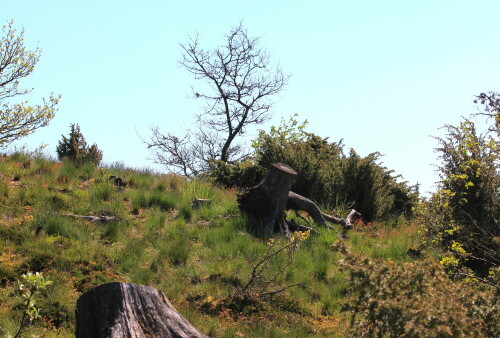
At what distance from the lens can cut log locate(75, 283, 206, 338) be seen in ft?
16.2

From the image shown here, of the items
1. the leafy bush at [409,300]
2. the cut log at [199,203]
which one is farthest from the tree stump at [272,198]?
the leafy bush at [409,300]

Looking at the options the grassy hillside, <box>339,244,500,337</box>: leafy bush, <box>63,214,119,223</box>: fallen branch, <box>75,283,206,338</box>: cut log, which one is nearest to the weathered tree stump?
the grassy hillside

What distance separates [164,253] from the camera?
34.3 feet

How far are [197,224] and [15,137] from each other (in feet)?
33.9

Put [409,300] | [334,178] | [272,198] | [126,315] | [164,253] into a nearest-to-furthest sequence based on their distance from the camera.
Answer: [126,315] → [409,300] → [164,253] → [272,198] → [334,178]

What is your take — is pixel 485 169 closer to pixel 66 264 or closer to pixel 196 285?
pixel 196 285

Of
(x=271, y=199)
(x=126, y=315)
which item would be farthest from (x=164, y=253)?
(x=126, y=315)

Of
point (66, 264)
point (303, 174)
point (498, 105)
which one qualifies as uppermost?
point (498, 105)

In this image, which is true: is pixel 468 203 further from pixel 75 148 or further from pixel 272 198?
pixel 75 148

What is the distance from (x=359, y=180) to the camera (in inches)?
657

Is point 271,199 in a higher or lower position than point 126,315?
higher

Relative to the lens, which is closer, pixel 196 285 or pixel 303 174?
pixel 196 285

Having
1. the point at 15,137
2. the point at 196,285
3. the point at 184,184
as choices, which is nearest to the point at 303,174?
the point at 184,184

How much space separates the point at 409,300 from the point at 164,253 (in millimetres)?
6050
